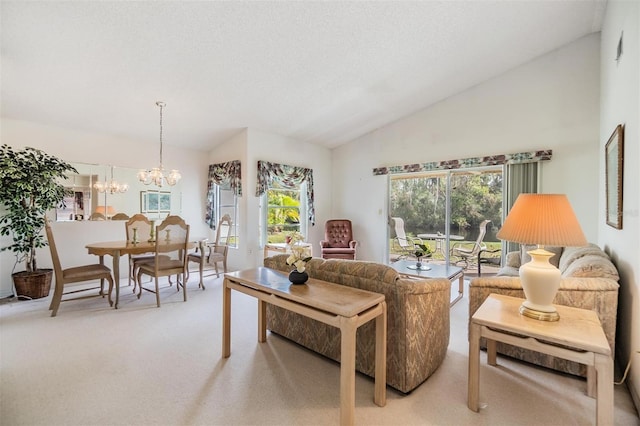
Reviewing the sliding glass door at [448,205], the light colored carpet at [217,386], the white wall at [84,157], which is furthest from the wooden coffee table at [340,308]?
the sliding glass door at [448,205]

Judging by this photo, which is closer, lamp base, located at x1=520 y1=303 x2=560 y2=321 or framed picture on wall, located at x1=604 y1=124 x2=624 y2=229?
lamp base, located at x1=520 y1=303 x2=560 y2=321

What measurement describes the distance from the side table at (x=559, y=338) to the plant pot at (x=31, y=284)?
499 centimetres

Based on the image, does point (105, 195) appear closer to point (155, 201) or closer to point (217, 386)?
point (155, 201)

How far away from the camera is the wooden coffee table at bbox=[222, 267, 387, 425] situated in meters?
1.55

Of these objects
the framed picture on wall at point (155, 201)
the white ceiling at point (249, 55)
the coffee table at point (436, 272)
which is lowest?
the coffee table at point (436, 272)

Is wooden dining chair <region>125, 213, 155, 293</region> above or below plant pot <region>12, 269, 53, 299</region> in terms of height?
above

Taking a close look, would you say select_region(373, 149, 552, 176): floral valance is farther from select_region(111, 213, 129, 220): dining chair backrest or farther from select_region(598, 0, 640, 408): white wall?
select_region(111, 213, 129, 220): dining chair backrest

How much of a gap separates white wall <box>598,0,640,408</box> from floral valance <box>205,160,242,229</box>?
4.90 metres

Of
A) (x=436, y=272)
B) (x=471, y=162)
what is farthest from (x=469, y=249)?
(x=436, y=272)

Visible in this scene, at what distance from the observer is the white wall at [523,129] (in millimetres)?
3980

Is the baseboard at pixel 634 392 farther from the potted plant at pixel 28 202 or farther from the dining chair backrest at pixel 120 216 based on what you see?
the dining chair backrest at pixel 120 216

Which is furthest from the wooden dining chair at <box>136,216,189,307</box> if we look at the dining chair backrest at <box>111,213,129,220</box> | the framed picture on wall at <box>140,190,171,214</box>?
the framed picture on wall at <box>140,190,171,214</box>

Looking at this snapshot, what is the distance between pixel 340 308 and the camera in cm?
157

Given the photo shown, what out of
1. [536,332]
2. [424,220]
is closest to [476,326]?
[536,332]
